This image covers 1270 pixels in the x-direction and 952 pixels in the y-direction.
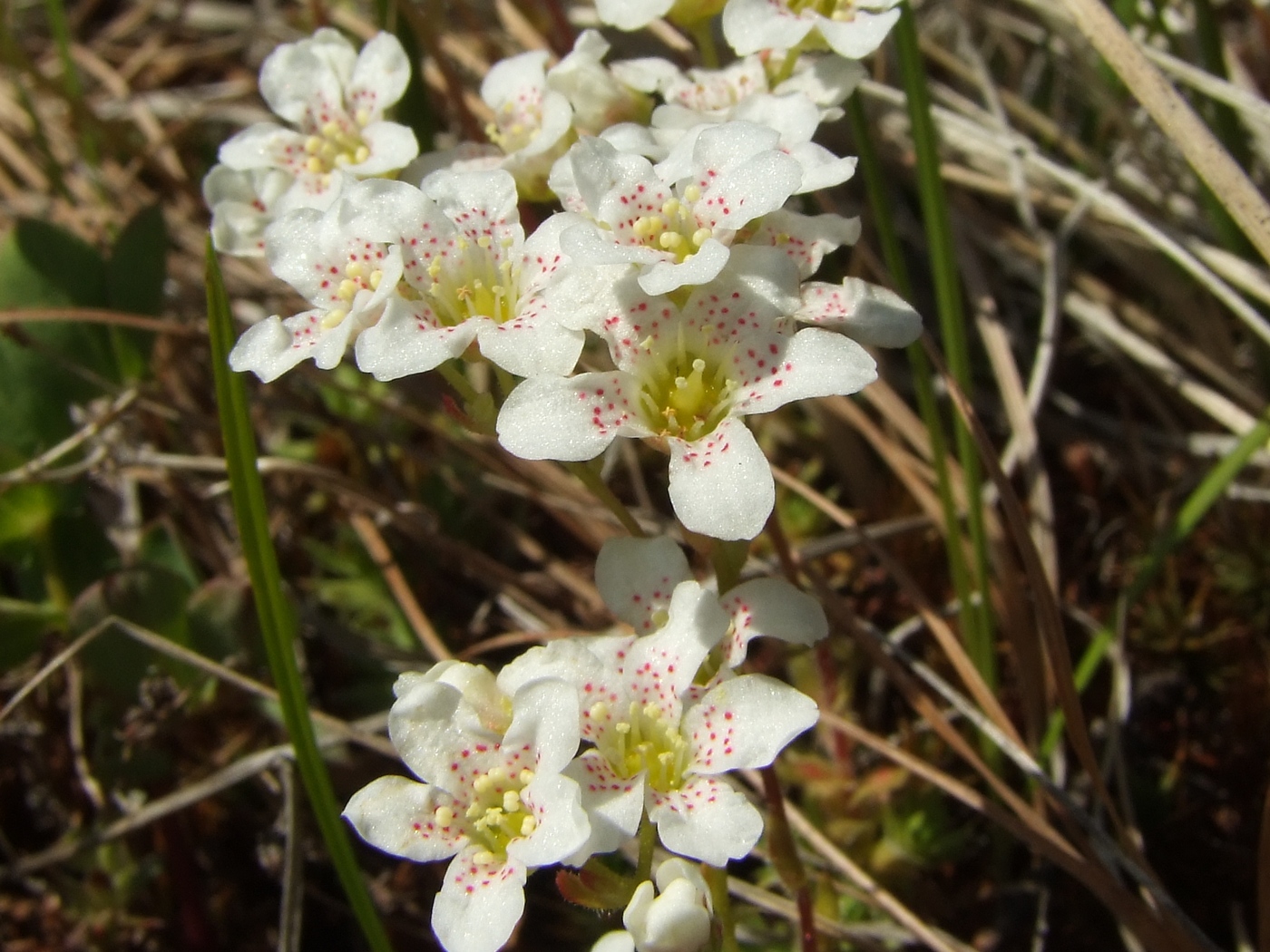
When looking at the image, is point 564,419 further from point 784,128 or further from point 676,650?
point 784,128

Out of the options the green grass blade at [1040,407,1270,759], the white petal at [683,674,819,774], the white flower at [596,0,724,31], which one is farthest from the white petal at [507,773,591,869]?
the white flower at [596,0,724,31]

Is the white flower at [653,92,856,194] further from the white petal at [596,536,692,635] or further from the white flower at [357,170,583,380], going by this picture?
the white petal at [596,536,692,635]

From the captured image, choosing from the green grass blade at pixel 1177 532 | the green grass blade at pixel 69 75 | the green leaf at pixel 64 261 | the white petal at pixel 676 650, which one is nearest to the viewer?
the white petal at pixel 676 650

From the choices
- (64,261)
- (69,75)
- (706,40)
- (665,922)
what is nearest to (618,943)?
(665,922)

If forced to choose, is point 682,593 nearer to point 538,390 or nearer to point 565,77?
point 538,390

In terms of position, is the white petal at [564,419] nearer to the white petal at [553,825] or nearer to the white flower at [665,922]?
the white petal at [553,825]

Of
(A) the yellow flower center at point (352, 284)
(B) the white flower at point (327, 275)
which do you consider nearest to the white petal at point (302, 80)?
(B) the white flower at point (327, 275)
